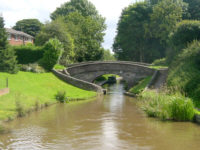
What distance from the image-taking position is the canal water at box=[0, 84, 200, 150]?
1434 cm

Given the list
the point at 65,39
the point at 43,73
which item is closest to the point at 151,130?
the point at 43,73

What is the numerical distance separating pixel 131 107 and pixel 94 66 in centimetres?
1890

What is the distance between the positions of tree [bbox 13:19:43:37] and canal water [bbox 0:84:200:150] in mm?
69440

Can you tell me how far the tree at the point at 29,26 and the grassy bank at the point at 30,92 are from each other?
169ft

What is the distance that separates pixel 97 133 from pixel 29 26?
257 ft

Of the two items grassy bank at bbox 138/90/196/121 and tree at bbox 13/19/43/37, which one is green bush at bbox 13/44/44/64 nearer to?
grassy bank at bbox 138/90/196/121

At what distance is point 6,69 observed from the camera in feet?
114

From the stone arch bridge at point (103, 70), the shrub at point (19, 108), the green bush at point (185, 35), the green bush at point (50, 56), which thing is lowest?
the shrub at point (19, 108)

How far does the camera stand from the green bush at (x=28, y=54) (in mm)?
43881

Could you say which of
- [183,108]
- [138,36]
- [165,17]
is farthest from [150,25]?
Result: [183,108]

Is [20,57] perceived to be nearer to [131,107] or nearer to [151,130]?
[131,107]

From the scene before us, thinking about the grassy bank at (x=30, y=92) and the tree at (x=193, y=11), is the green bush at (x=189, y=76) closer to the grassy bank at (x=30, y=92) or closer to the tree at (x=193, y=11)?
the grassy bank at (x=30, y=92)

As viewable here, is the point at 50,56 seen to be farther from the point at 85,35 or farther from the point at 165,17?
the point at 165,17

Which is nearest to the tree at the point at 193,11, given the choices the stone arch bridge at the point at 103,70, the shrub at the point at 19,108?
the stone arch bridge at the point at 103,70
